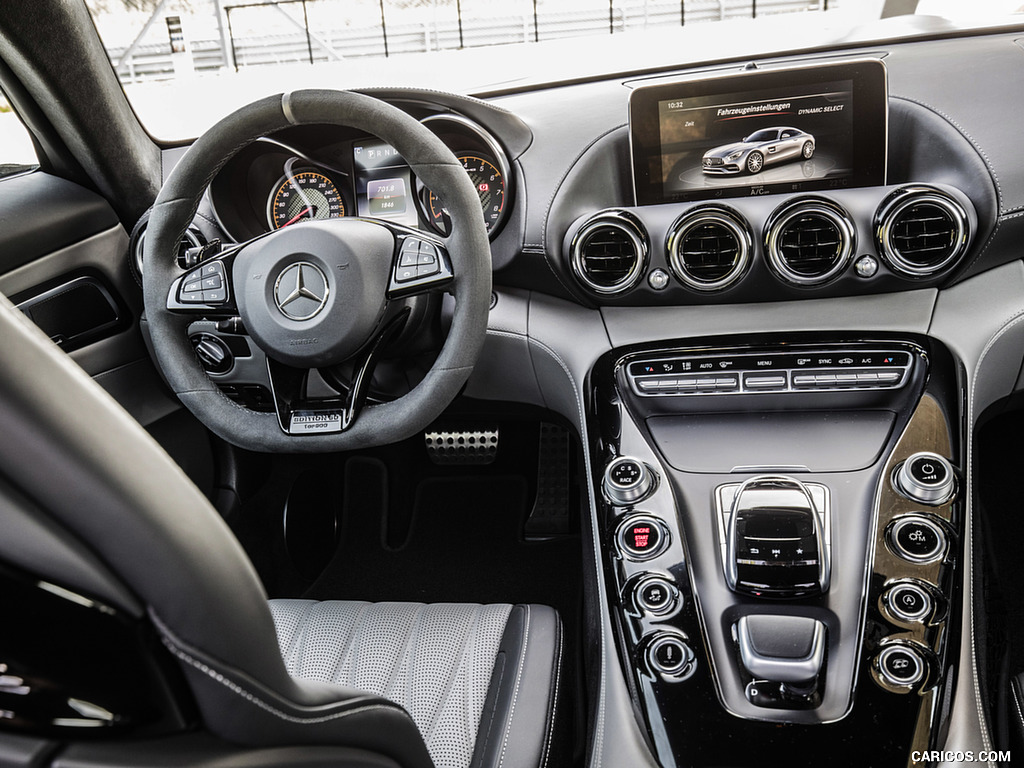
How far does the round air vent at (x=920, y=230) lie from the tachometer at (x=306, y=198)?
1.12m

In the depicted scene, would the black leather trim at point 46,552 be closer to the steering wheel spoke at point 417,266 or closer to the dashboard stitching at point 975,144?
the steering wheel spoke at point 417,266

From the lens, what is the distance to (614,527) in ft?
4.82

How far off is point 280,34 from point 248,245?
104cm

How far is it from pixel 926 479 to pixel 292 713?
1.18 m

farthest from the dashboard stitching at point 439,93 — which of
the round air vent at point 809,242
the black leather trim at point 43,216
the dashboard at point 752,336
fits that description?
the black leather trim at point 43,216

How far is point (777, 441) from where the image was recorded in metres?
1.50

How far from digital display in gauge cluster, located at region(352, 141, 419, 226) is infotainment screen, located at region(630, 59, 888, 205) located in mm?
500

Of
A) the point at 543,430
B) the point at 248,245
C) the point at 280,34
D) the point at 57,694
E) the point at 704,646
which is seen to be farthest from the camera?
the point at 543,430

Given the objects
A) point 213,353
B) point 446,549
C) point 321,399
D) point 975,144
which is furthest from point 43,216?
point 975,144

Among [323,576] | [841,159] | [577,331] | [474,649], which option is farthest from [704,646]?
[323,576]

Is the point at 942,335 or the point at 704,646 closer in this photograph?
the point at 704,646

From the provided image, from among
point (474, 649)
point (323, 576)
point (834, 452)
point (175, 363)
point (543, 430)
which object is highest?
point (175, 363)

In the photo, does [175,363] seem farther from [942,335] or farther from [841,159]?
[942,335]

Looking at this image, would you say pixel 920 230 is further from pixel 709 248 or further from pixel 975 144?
pixel 709 248
